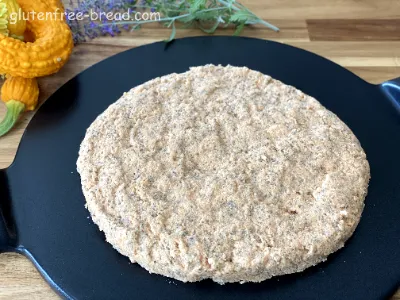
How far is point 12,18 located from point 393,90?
138cm

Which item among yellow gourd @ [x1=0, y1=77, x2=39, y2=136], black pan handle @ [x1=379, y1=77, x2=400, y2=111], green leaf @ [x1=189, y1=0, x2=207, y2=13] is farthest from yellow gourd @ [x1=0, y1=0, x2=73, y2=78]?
black pan handle @ [x1=379, y1=77, x2=400, y2=111]

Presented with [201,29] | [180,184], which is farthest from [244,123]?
[201,29]

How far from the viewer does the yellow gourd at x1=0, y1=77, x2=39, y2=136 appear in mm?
→ 1710

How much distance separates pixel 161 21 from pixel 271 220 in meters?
1.21

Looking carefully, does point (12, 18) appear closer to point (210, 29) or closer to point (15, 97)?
point (15, 97)

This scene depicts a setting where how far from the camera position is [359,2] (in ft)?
7.48

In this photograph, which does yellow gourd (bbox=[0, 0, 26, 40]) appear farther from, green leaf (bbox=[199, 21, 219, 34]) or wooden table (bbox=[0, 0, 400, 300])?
green leaf (bbox=[199, 21, 219, 34])

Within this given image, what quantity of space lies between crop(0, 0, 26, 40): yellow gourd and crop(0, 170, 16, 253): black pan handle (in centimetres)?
55

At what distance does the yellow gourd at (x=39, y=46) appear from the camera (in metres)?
1.63

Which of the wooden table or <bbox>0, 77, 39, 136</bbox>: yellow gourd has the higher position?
the wooden table

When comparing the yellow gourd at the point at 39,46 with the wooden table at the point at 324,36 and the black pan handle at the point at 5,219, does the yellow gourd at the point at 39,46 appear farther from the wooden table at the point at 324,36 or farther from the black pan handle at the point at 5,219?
the black pan handle at the point at 5,219

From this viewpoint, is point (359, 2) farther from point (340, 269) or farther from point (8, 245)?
point (8, 245)

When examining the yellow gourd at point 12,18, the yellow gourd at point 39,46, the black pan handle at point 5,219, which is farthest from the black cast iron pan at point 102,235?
the yellow gourd at point 12,18

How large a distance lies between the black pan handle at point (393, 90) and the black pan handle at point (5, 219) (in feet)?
4.36
